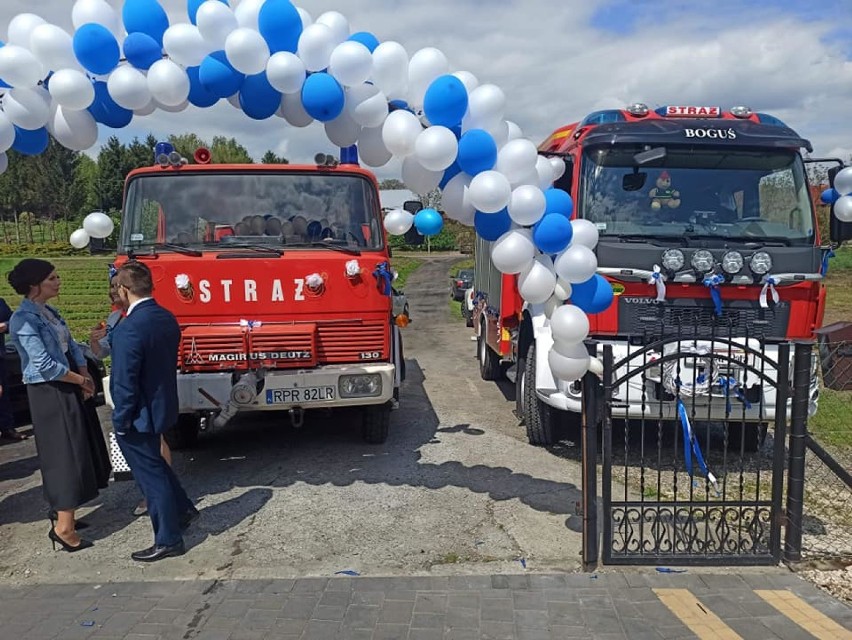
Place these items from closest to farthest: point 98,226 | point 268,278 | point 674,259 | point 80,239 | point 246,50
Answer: point 246,50 → point 674,259 → point 268,278 → point 98,226 → point 80,239

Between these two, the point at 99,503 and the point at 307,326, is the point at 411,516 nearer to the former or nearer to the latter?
the point at 307,326

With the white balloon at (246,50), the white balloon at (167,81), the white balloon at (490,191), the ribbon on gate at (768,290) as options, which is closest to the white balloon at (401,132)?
the white balloon at (490,191)

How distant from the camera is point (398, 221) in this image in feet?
21.1

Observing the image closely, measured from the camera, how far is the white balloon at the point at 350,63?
4.04 meters

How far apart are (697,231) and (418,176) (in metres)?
2.65

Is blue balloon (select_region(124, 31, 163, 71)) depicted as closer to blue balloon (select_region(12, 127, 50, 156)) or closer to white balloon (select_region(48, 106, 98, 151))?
white balloon (select_region(48, 106, 98, 151))

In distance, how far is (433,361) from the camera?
11.8m

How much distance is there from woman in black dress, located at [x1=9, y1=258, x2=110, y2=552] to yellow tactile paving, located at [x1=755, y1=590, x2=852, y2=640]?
4194 millimetres

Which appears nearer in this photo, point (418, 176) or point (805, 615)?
point (805, 615)

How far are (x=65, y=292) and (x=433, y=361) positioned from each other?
1642cm

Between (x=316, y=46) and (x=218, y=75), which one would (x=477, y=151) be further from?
(x=218, y=75)

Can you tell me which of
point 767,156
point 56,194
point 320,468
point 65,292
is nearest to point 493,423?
point 320,468

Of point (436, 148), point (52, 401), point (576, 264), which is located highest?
point (436, 148)

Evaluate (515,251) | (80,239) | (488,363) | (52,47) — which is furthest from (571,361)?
(488,363)
